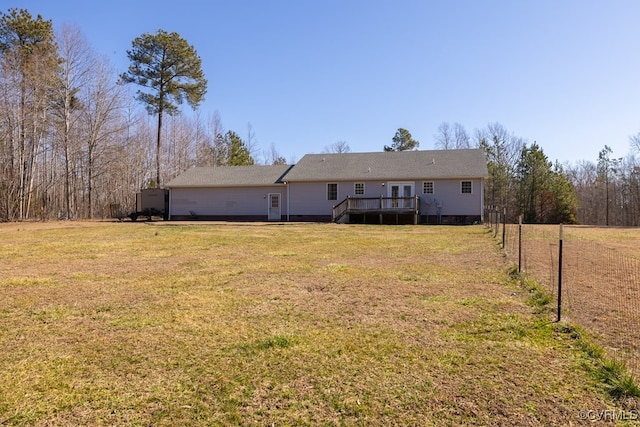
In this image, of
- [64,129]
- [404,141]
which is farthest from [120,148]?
[404,141]

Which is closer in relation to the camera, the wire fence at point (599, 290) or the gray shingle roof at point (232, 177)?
the wire fence at point (599, 290)

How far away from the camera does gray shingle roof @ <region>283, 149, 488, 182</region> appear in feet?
76.5

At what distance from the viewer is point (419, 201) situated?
2344 centimetres

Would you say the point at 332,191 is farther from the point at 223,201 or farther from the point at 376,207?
the point at 223,201

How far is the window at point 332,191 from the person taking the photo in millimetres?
25078

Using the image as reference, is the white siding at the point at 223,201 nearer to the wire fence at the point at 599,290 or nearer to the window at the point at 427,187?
the window at the point at 427,187

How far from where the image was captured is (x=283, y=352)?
11.0 feet

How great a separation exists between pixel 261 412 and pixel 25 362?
2.13 meters

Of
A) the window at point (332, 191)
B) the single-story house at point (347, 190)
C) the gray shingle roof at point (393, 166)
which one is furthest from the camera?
the window at point (332, 191)

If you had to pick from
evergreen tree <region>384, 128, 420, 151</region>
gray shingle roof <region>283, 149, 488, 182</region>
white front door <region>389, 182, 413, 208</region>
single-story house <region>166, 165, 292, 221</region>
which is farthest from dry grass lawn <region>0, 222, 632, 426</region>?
evergreen tree <region>384, 128, 420, 151</region>

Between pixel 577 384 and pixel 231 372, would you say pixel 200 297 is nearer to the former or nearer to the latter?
pixel 231 372

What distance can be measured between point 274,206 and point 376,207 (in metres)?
7.33

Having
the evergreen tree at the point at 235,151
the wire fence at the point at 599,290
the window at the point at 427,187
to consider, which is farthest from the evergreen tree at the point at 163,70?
the wire fence at the point at 599,290

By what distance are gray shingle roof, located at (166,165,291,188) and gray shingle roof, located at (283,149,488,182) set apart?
1.62 m
